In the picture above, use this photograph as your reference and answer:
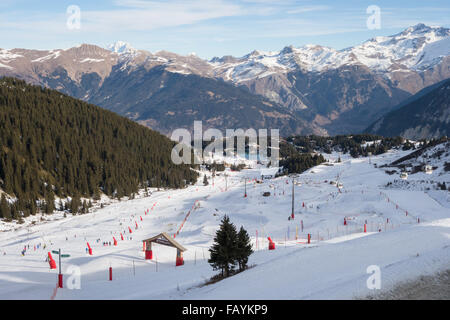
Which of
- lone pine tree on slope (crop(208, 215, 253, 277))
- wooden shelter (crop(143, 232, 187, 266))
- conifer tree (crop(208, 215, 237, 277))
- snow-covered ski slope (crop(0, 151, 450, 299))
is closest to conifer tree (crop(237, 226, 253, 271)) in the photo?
lone pine tree on slope (crop(208, 215, 253, 277))

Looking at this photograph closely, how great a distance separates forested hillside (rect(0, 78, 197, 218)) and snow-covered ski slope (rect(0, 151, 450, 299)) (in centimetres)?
2111

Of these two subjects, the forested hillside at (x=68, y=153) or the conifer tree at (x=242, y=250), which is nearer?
the conifer tree at (x=242, y=250)

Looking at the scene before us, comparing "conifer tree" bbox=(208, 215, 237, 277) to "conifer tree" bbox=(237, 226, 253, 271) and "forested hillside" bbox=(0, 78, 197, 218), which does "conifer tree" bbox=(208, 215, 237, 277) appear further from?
→ "forested hillside" bbox=(0, 78, 197, 218)

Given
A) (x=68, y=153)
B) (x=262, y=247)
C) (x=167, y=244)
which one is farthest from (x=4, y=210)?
(x=262, y=247)

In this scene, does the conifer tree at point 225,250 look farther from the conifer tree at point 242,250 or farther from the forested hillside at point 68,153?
the forested hillside at point 68,153

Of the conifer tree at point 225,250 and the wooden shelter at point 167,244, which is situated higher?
the conifer tree at point 225,250

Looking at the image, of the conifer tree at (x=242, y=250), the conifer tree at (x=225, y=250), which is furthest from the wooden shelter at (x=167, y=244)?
the conifer tree at (x=242, y=250)

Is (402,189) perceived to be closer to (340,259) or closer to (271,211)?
(271,211)

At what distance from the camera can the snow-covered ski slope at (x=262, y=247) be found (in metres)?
21.3

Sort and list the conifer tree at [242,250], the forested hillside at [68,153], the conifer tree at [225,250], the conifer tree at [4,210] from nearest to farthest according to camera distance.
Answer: the conifer tree at [225,250] < the conifer tree at [242,250] < the conifer tree at [4,210] < the forested hillside at [68,153]

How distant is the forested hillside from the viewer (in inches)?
3730

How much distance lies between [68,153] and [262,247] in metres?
92.5

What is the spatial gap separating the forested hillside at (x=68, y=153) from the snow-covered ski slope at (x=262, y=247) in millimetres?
21105

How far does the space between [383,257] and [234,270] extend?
11231 mm
